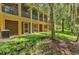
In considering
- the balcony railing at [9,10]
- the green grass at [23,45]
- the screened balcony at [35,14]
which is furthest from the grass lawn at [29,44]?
the balcony railing at [9,10]

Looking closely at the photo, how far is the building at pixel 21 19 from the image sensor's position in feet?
9.34

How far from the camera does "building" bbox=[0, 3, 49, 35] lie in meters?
2.85

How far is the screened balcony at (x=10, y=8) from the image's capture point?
2854 millimetres

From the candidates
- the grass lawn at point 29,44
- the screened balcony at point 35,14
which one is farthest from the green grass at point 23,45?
the screened balcony at point 35,14

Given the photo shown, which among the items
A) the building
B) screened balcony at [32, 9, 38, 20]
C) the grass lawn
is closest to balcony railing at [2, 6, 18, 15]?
the building

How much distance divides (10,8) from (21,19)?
0.20 meters

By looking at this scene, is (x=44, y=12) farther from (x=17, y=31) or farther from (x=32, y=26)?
(x=17, y=31)

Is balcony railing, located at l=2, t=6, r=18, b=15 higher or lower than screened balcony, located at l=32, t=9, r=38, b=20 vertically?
higher

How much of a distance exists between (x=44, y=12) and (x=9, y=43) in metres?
0.60

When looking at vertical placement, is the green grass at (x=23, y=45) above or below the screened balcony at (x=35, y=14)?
below

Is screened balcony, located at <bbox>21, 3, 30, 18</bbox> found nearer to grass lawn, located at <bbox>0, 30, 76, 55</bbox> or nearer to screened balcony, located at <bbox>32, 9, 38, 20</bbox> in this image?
screened balcony, located at <bbox>32, 9, 38, 20</bbox>

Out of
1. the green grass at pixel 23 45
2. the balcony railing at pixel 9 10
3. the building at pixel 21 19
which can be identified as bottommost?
the green grass at pixel 23 45

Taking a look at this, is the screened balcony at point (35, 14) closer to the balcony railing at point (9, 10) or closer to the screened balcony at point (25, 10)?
the screened balcony at point (25, 10)

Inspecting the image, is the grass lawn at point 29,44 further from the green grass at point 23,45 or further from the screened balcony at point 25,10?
the screened balcony at point 25,10
